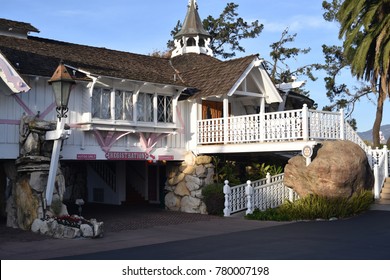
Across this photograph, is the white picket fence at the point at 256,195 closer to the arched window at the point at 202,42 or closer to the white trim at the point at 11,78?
the white trim at the point at 11,78

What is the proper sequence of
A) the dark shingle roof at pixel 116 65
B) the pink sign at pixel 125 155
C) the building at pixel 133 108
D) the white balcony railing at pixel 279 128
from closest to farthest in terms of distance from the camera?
the building at pixel 133 108
the dark shingle roof at pixel 116 65
the white balcony railing at pixel 279 128
the pink sign at pixel 125 155

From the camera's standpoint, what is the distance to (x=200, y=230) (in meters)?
15.6

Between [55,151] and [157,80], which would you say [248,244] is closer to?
[55,151]

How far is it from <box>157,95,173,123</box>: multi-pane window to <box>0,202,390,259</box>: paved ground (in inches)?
169

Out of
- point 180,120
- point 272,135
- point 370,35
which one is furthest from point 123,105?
point 370,35

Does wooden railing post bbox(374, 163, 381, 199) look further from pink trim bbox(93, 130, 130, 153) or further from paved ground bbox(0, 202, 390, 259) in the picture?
pink trim bbox(93, 130, 130, 153)

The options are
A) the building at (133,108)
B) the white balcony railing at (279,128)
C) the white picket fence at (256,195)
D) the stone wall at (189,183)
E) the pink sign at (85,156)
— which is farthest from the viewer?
the stone wall at (189,183)

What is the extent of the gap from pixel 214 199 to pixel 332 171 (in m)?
4.79

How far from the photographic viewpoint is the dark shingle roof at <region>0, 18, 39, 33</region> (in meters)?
19.6

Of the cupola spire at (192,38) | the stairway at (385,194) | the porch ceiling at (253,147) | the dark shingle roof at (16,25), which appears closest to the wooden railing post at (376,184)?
the stairway at (385,194)

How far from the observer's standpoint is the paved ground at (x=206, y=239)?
1094 cm

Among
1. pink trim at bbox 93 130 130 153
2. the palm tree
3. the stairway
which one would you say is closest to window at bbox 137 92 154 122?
pink trim at bbox 93 130 130 153

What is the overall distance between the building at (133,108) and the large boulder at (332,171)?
0.75 metres

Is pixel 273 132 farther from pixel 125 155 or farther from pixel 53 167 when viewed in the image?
pixel 53 167
